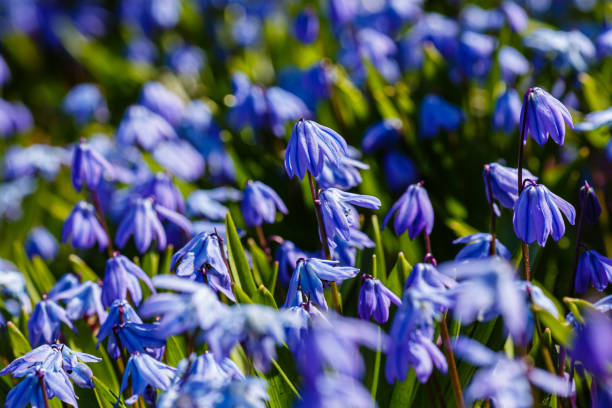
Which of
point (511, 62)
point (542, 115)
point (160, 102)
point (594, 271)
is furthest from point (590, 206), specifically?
point (160, 102)

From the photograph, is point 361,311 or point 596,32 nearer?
point 361,311

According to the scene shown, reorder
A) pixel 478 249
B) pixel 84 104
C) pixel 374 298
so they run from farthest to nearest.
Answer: pixel 84 104 < pixel 478 249 < pixel 374 298

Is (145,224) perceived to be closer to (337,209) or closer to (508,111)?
(337,209)

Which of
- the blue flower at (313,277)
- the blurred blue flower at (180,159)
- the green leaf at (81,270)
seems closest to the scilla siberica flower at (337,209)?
the blue flower at (313,277)

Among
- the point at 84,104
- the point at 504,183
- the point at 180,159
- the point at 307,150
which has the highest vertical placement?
the point at 307,150

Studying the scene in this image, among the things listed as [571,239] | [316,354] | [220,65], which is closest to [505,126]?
[571,239]

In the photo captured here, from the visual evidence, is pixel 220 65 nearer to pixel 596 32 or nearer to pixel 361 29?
pixel 361 29
